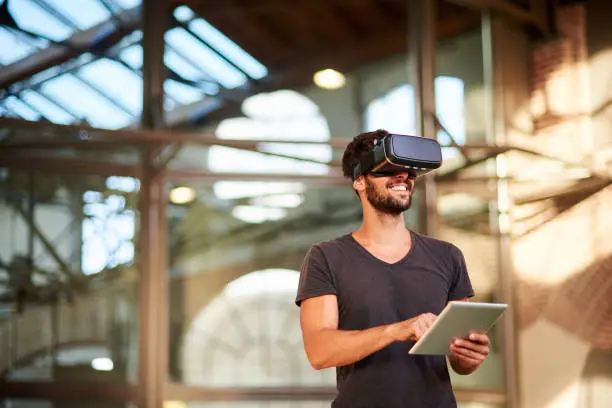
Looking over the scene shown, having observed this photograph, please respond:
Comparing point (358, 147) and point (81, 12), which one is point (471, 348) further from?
point (81, 12)

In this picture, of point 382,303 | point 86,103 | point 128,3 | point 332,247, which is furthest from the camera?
point 128,3

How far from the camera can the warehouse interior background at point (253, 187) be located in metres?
6.21

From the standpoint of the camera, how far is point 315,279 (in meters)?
2.31

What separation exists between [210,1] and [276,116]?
3.83ft

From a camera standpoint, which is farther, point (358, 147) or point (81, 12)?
point (81, 12)

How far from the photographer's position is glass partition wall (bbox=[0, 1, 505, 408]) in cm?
619

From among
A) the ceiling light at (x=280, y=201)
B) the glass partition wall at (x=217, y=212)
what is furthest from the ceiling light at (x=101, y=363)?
the ceiling light at (x=280, y=201)

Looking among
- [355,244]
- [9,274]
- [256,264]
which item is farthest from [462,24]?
[355,244]

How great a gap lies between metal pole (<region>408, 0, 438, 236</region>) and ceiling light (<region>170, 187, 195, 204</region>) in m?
1.91

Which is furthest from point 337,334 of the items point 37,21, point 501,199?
point 37,21

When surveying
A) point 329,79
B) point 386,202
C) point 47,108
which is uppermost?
point 329,79

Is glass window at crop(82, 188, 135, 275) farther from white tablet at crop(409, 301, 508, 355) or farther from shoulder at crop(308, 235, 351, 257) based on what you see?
white tablet at crop(409, 301, 508, 355)

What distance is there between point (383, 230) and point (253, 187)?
163 inches

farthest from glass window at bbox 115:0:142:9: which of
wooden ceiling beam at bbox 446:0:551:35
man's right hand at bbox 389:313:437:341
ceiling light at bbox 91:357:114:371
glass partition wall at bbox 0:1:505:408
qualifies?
man's right hand at bbox 389:313:437:341
